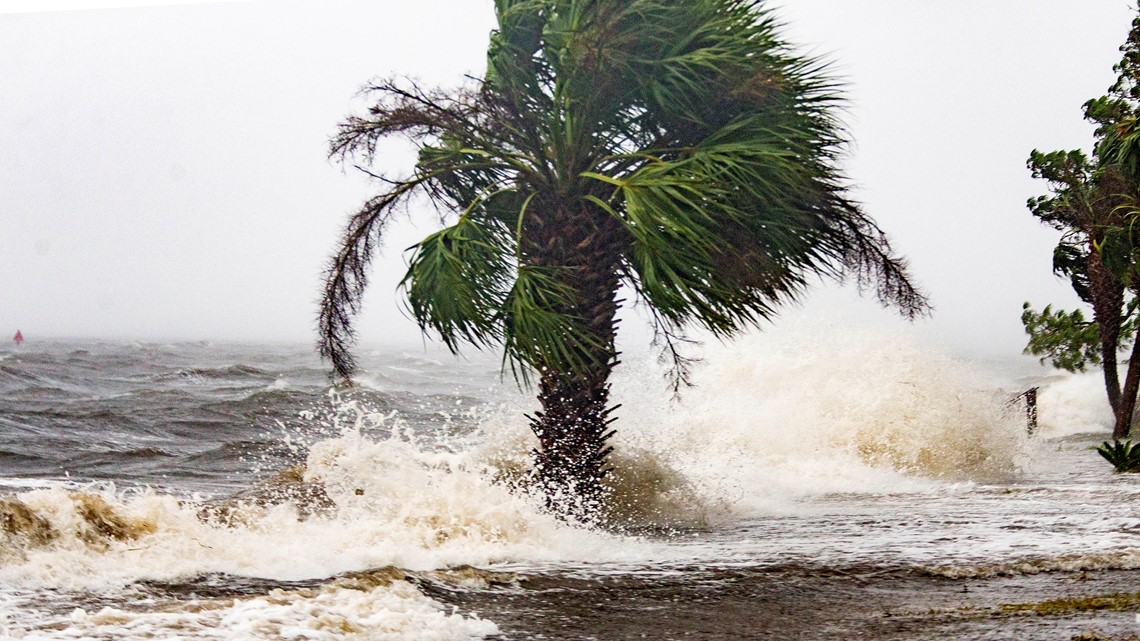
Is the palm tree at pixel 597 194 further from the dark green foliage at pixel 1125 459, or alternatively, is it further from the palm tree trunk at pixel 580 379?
the dark green foliage at pixel 1125 459

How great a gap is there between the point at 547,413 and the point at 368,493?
3.83 feet

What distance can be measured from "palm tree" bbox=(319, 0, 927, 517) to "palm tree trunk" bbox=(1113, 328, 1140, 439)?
6886 mm

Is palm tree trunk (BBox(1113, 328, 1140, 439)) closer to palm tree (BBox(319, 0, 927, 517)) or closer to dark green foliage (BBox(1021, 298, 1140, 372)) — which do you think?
dark green foliage (BBox(1021, 298, 1140, 372))

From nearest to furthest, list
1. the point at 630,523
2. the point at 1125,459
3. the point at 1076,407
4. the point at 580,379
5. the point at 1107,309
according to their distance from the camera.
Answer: the point at 580,379
the point at 630,523
the point at 1125,459
the point at 1107,309
the point at 1076,407

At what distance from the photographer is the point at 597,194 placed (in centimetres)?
629

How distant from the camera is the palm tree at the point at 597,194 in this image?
573cm

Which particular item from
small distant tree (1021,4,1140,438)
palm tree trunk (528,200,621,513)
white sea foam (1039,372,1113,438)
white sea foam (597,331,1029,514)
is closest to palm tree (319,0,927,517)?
palm tree trunk (528,200,621,513)

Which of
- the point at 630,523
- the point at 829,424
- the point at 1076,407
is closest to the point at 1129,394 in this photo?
the point at 1076,407

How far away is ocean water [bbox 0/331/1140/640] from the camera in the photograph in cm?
386

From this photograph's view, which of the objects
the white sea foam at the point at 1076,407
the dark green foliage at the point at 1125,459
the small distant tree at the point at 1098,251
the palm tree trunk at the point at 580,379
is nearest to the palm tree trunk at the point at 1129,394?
the small distant tree at the point at 1098,251

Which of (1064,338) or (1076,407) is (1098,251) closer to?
(1064,338)

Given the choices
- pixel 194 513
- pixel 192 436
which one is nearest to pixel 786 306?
pixel 194 513

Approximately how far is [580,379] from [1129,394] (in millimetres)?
8674

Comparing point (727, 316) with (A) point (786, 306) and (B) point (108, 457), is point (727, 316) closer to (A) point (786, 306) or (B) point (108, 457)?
(A) point (786, 306)
